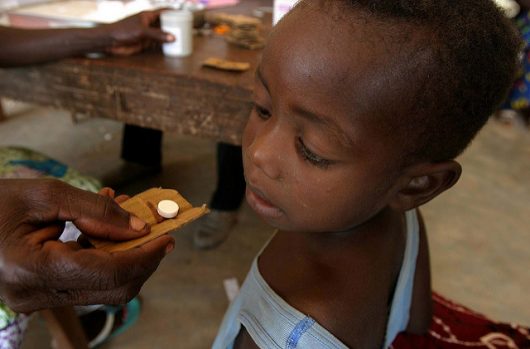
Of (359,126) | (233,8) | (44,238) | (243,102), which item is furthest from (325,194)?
(233,8)

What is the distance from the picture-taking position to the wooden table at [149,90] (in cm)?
97

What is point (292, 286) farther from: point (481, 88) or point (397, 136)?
point (481, 88)

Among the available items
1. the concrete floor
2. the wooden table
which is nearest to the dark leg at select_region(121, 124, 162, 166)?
the concrete floor

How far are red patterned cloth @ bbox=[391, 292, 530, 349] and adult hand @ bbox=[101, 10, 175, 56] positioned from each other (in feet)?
3.17

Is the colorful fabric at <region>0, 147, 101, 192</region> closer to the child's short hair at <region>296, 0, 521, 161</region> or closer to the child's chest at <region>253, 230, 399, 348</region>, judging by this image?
the child's chest at <region>253, 230, 399, 348</region>

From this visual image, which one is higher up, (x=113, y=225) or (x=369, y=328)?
(x=113, y=225)

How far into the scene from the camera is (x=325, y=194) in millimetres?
555

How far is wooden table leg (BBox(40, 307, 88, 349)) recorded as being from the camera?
3.18 ft

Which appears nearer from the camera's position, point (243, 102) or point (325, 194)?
point (325, 194)

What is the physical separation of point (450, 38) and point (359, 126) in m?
0.15

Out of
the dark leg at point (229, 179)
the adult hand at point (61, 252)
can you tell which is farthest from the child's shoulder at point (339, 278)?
the dark leg at point (229, 179)

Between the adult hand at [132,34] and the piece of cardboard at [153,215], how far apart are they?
0.65m

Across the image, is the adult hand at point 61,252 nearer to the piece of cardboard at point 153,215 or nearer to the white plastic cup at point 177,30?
the piece of cardboard at point 153,215

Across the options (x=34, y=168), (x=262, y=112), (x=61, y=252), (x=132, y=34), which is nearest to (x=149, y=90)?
(x=132, y=34)
